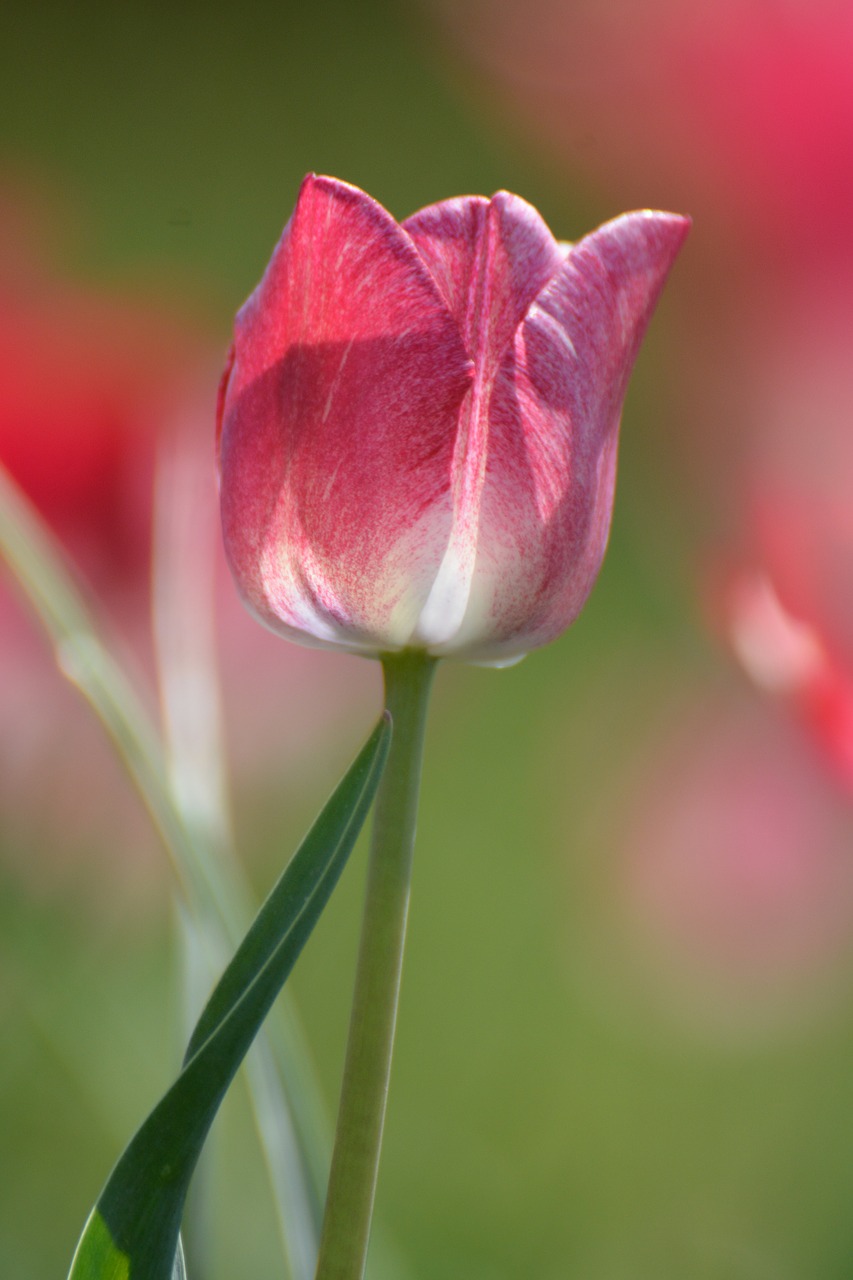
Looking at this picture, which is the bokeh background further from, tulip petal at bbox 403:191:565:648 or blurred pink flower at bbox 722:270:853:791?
tulip petal at bbox 403:191:565:648

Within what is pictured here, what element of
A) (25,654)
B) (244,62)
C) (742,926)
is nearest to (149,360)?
(25,654)

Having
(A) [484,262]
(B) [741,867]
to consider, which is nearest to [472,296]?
(A) [484,262]

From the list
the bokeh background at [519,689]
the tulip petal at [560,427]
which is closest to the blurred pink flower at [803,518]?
the bokeh background at [519,689]

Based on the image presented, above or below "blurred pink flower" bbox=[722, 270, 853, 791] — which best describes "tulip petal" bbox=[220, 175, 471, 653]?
above

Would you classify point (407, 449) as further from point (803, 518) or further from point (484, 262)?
point (803, 518)

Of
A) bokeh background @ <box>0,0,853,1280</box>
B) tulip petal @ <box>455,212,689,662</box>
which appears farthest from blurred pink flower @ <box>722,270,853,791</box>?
tulip petal @ <box>455,212,689,662</box>

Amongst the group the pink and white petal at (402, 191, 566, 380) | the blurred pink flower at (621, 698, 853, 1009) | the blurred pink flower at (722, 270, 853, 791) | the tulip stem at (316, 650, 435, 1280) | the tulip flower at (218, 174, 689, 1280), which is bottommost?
the blurred pink flower at (621, 698, 853, 1009)

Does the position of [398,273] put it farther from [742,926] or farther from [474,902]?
[474,902]
